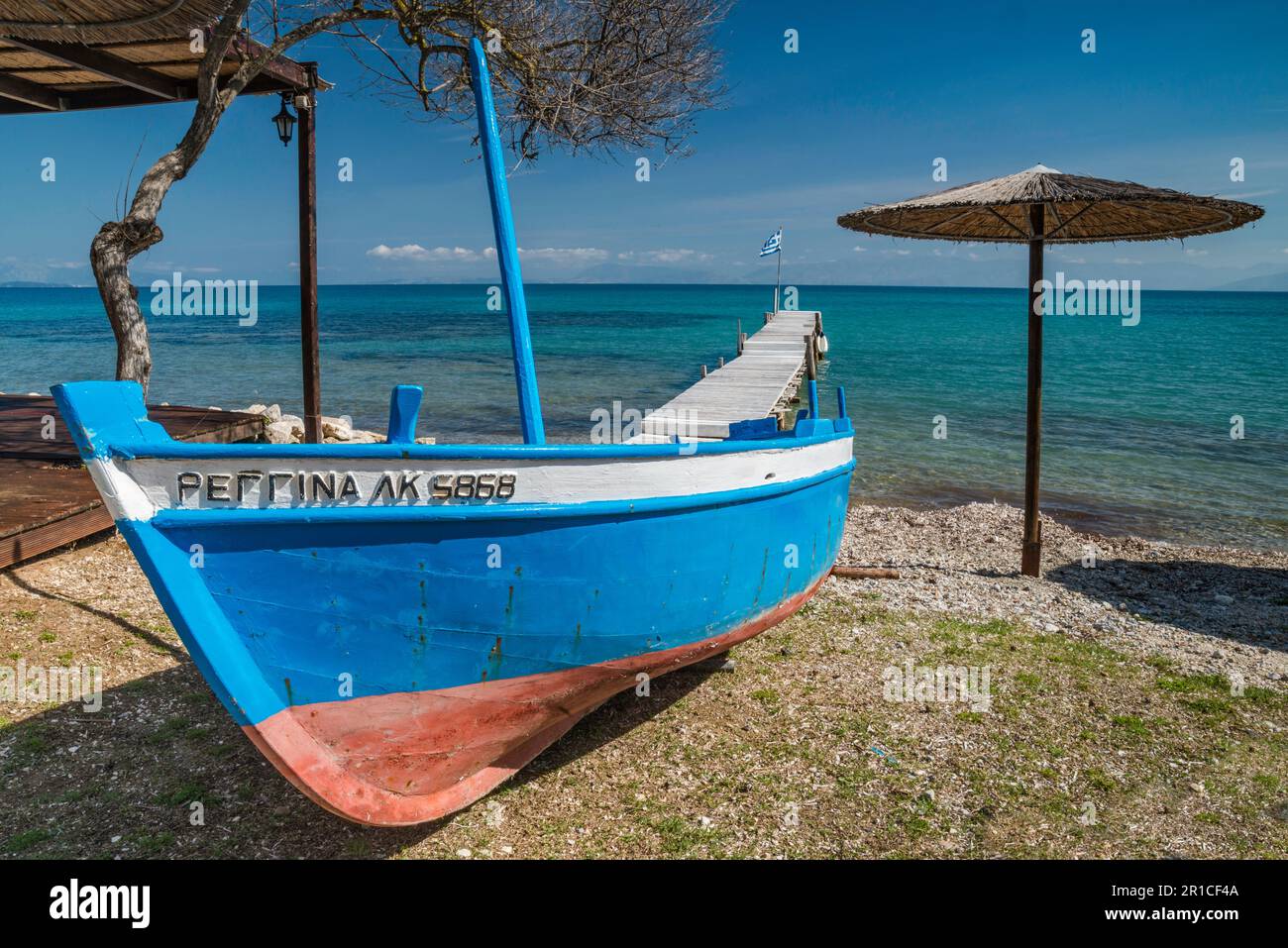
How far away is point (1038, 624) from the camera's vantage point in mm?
7051

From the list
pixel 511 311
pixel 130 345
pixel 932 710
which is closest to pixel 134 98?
pixel 130 345

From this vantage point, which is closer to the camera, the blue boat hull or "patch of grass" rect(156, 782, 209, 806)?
the blue boat hull

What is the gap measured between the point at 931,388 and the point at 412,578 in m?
29.0

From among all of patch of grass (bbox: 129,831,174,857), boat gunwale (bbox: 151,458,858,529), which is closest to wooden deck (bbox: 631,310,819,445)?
boat gunwale (bbox: 151,458,858,529)

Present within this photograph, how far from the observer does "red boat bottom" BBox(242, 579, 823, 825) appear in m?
3.46

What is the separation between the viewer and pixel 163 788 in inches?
165

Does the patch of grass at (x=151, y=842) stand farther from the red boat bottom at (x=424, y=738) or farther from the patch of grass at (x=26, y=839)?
the red boat bottom at (x=424, y=738)

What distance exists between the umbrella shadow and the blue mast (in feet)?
19.8

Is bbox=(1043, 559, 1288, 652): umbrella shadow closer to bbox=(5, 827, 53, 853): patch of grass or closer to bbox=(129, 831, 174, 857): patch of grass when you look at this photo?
bbox=(129, 831, 174, 857): patch of grass

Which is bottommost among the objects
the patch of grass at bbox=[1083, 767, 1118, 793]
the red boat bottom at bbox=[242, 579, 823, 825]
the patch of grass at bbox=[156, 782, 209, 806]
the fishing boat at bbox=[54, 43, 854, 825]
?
the patch of grass at bbox=[1083, 767, 1118, 793]

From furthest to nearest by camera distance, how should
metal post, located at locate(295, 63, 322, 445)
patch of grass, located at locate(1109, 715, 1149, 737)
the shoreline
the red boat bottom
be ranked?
metal post, located at locate(295, 63, 322, 445) < patch of grass, located at locate(1109, 715, 1149, 737) < the shoreline < the red boat bottom

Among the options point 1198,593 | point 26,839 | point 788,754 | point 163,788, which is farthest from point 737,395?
point 26,839

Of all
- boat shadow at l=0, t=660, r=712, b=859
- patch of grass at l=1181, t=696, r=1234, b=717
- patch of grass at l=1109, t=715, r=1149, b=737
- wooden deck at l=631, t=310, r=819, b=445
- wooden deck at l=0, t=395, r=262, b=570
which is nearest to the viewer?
boat shadow at l=0, t=660, r=712, b=859
